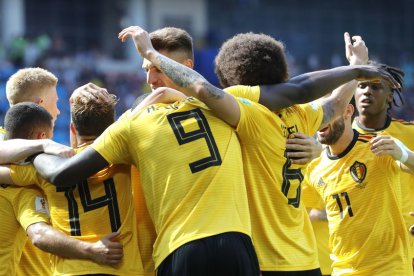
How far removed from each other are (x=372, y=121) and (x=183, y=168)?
3735mm

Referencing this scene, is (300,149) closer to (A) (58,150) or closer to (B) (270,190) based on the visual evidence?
(B) (270,190)

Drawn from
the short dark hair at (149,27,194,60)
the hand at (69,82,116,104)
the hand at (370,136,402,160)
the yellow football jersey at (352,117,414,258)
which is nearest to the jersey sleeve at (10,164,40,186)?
the hand at (69,82,116,104)

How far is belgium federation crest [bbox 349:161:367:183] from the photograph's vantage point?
6.78m

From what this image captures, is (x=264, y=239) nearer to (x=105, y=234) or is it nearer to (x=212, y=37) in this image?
→ (x=105, y=234)

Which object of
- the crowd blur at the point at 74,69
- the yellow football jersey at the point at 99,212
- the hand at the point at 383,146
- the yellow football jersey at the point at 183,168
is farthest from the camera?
the crowd blur at the point at 74,69

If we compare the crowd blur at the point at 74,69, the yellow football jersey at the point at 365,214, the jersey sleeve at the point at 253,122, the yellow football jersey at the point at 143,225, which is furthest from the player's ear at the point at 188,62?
the crowd blur at the point at 74,69

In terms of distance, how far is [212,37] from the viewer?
102 feet


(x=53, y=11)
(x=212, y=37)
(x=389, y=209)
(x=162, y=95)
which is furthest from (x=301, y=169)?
(x=53, y=11)

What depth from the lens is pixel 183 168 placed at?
187 inches

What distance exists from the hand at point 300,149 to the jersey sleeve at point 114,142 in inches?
Answer: 38.6

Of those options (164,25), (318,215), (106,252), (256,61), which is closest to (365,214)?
(318,215)

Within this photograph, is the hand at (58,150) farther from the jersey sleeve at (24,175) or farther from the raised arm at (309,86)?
the raised arm at (309,86)

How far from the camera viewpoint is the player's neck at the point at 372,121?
26.5ft

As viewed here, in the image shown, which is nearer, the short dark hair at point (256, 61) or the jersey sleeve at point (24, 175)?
the short dark hair at point (256, 61)
